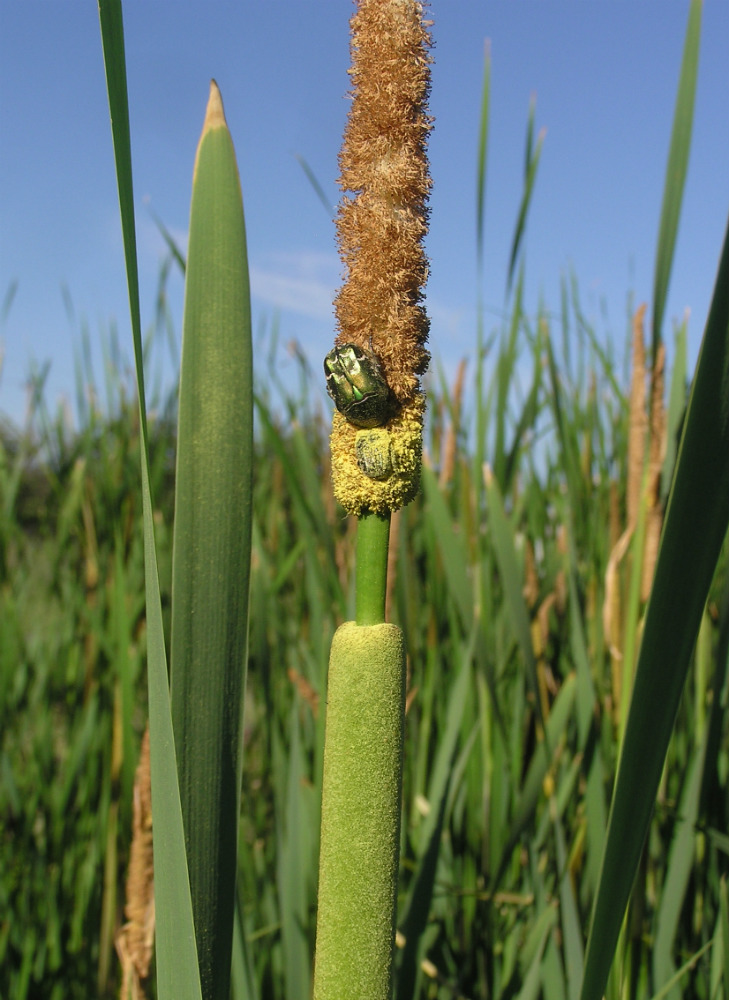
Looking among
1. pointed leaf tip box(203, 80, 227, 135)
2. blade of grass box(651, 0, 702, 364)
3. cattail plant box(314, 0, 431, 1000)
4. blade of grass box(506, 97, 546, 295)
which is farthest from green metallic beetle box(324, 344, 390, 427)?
blade of grass box(506, 97, 546, 295)

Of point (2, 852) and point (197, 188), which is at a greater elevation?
point (197, 188)

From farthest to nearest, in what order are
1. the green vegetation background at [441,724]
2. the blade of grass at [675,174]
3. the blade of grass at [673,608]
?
the green vegetation background at [441,724], the blade of grass at [675,174], the blade of grass at [673,608]

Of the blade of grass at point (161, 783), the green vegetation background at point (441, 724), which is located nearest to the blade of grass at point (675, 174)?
the green vegetation background at point (441, 724)

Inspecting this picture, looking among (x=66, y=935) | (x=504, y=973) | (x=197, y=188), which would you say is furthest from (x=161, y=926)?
(x=66, y=935)

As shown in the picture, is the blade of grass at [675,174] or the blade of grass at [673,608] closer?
the blade of grass at [673,608]

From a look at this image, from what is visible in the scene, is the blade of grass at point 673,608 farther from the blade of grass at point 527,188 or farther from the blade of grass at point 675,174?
the blade of grass at point 527,188

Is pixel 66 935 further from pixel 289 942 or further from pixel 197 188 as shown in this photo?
pixel 197 188

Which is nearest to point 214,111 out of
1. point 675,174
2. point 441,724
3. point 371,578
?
point 371,578

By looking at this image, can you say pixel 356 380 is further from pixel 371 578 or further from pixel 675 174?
pixel 675 174
